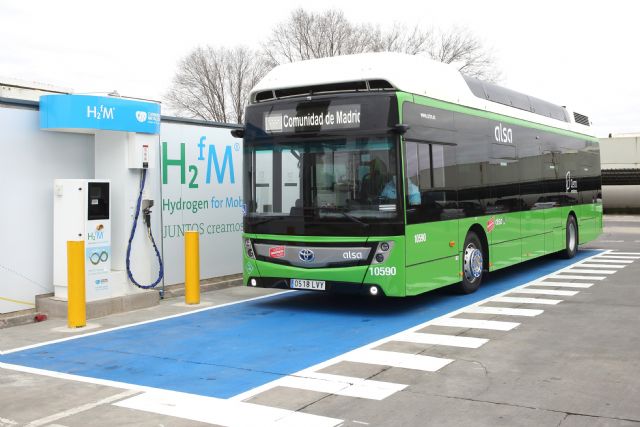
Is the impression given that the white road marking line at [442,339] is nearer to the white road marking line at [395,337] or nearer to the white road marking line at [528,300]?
the white road marking line at [395,337]

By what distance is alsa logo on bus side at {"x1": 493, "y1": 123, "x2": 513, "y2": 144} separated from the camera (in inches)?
487

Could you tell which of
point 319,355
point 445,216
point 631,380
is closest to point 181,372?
point 319,355

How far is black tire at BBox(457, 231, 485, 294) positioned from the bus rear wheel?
5537 mm

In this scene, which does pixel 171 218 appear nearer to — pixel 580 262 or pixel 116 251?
pixel 116 251

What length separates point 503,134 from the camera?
12.6m

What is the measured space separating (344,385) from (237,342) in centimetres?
229

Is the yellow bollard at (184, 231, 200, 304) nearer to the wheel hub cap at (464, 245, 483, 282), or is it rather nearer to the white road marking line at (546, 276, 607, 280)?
the wheel hub cap at (464, 245, 483, 282)

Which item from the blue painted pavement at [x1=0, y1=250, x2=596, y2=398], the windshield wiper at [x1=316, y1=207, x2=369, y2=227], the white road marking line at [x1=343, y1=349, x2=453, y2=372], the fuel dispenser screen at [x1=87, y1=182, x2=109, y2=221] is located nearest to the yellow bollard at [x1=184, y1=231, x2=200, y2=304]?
the blue painted pavement at [x1=0, y1=250, x2=596, y2=398]

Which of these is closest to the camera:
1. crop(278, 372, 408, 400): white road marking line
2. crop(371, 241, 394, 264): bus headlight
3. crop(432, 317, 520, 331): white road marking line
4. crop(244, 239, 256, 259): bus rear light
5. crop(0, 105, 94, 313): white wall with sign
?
crop(278, 372, 408, 400): white road marking line

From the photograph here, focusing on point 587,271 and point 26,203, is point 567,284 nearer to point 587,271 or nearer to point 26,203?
point 587,271

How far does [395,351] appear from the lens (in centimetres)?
754

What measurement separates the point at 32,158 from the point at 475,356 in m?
6.85

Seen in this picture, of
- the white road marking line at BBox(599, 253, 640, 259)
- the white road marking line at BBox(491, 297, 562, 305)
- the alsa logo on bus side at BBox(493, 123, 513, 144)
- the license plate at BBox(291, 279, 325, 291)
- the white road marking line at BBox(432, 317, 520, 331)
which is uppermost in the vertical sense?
the alsa logo on bus side at BBox(493, 123, 513, 144)

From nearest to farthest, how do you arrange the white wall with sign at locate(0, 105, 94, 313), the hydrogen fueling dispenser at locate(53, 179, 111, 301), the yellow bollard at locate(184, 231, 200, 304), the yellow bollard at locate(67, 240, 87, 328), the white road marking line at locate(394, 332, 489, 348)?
the white road marking line at locate(394, 332, 489, 348)
the yellow bollard at locate(67, 240, 87, 328)
the white wall with sign at locate(0, 105, 94, 313)
the hydrogen fueling dispenser at locate(53, 179, 111, 301)
the yellow bollard at locate(184, 231, 200, 304)
